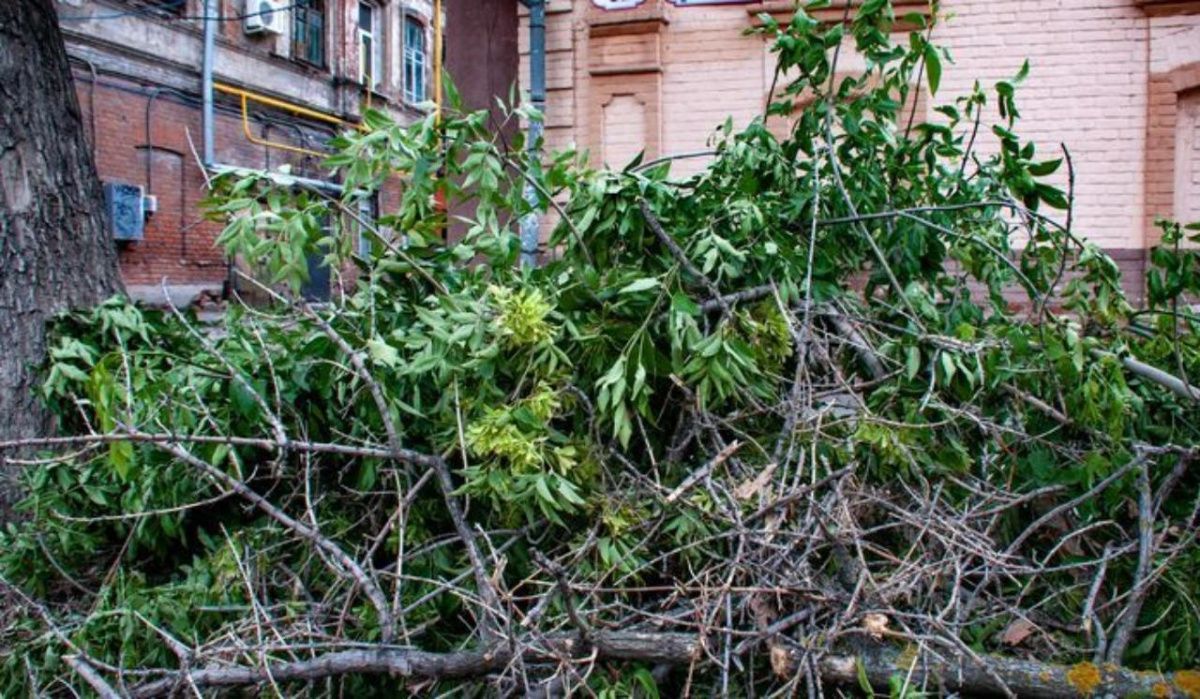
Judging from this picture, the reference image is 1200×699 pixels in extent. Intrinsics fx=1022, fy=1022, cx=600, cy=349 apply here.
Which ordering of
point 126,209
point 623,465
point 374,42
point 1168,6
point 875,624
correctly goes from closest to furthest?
1. point 875,624
2. point 623,465
3. point 1168,6
4. point 126,209
5. point 374,42

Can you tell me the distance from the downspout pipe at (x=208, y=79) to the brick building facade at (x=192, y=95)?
130 mm

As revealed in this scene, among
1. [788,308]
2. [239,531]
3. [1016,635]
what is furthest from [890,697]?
[239,531]

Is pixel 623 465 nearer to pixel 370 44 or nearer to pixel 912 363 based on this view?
pixel 912 363

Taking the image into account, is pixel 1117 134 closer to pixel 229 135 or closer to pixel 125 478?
pixel 125 478

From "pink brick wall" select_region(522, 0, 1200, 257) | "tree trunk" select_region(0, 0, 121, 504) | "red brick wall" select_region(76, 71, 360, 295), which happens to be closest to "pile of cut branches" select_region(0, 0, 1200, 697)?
"tree trunk" select_region(0, 0, 121, 504)

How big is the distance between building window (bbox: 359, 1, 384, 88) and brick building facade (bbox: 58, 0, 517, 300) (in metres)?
0.08

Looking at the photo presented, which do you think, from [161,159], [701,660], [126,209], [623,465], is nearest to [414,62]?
[161,159]

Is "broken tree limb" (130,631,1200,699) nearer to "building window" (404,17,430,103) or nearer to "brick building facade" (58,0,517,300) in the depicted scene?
"brick building facade" (58,0,517,300)

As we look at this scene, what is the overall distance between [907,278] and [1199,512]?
4.02 feet

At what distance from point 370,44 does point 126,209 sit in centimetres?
801

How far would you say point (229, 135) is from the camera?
732 inches

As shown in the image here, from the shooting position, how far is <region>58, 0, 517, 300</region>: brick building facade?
16266mm

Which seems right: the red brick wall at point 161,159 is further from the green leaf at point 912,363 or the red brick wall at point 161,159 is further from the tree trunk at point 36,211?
the green leaf at point 912,363

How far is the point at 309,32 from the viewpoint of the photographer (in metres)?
20.4
